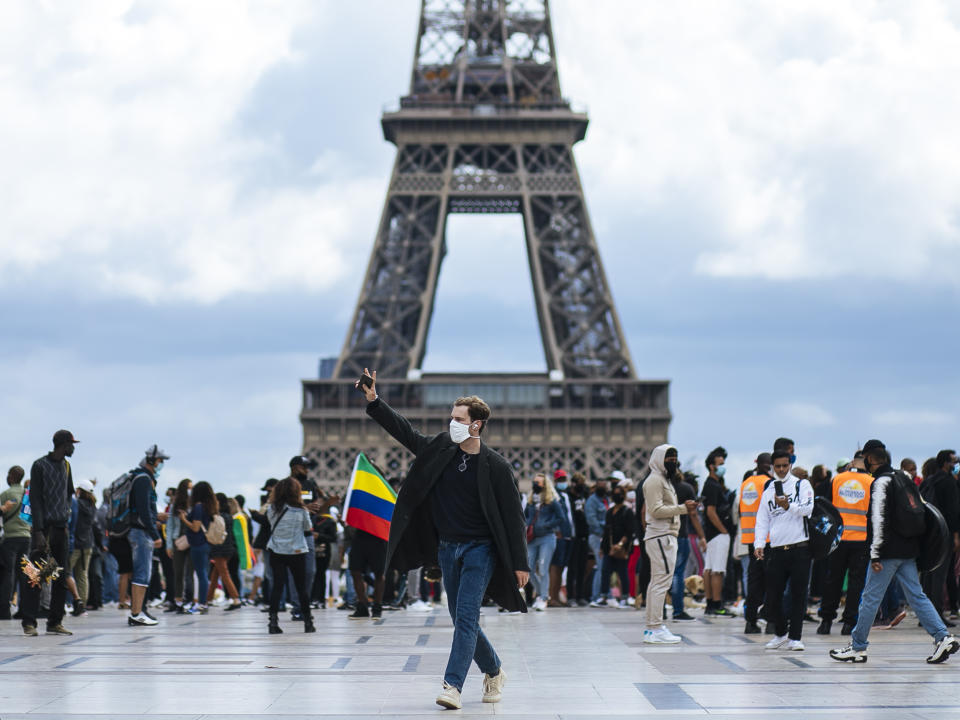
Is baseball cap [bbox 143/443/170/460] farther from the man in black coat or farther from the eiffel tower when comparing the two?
the eiffel tower

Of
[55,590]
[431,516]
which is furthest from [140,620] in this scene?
[431,516]

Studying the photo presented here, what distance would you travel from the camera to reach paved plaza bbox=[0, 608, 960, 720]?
9039 millimetres

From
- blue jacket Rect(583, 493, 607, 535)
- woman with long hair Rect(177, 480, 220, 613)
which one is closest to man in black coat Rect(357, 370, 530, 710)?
woman with long hair Rect(177, 480, 220, 613)

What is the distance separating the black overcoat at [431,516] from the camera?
9438 mm

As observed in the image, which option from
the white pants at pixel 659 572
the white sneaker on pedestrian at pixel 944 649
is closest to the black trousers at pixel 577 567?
the white pants at pixel 659 572

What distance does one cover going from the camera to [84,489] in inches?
793

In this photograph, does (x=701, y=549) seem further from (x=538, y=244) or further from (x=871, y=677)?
(x=538, y=244)

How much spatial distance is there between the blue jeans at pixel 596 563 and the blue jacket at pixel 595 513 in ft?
1.06

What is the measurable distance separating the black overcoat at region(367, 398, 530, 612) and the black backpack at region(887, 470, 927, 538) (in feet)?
13.5

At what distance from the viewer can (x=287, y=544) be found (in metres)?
16.2

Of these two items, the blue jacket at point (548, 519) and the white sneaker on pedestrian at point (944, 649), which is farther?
the blue jacket at point (548, 519)

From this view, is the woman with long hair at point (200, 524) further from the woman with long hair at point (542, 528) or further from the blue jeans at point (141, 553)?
the woman with long hair at point (542, 528)

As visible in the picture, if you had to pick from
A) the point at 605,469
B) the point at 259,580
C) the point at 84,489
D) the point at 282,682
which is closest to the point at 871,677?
the point at 282,682

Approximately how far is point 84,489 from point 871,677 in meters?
12.5
